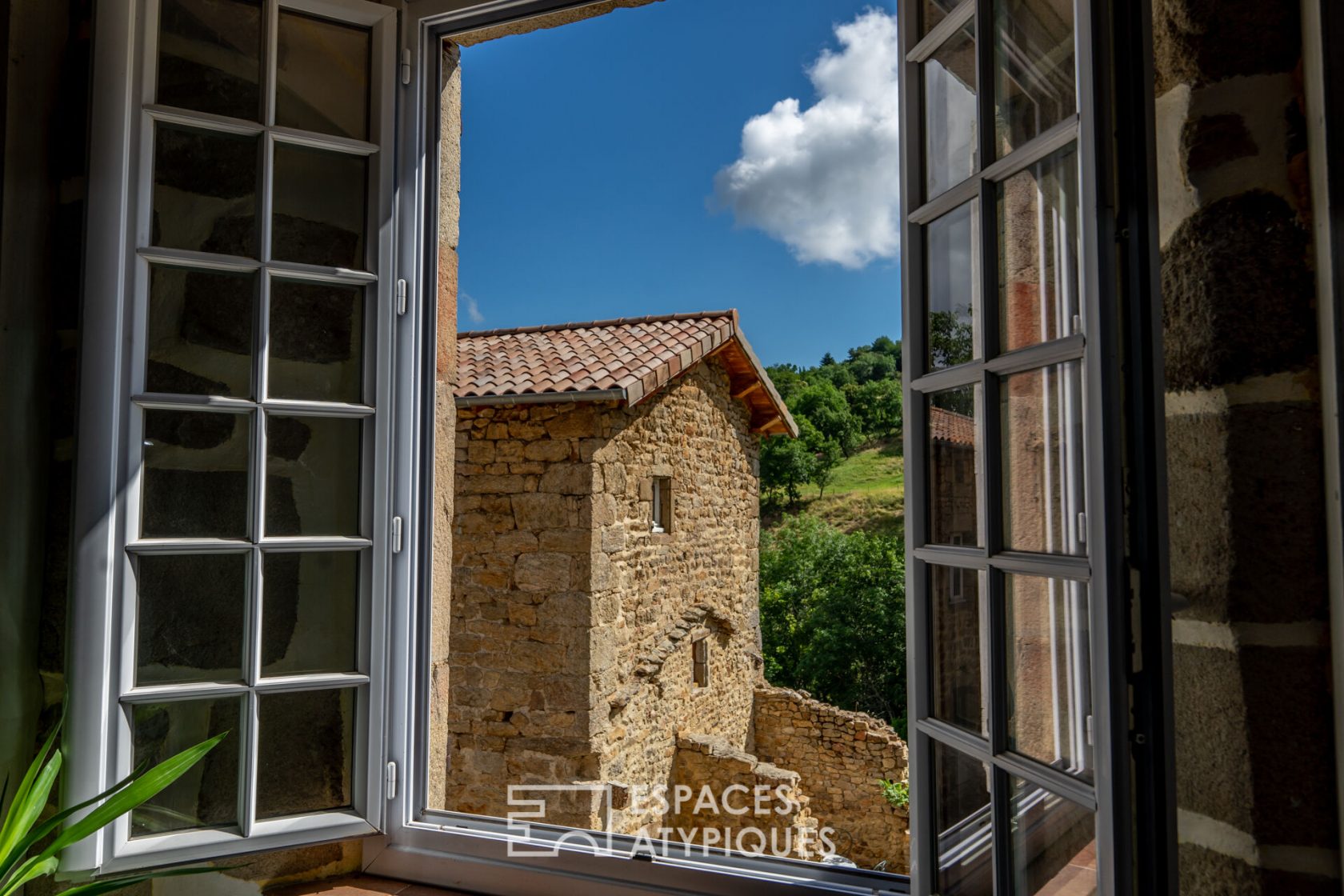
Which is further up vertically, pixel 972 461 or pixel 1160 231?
pixel 1160 231

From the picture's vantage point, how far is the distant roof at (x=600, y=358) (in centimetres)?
543

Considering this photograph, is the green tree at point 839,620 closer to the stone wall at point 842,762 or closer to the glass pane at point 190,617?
the stone wall at point 842,762

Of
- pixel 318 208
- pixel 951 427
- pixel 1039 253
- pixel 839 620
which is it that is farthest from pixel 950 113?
pixel 839 620

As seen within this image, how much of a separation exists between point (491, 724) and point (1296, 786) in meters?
5.35

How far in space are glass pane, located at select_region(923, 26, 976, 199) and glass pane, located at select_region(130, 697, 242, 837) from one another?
4.66 feet

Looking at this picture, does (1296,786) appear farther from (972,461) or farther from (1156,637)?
(972,461)

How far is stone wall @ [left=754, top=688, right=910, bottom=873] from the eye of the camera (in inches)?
293

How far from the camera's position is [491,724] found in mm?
5582

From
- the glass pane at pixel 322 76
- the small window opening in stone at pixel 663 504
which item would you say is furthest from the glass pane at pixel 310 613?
the small window opening in stone at pixel 663 504

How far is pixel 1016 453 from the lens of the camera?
3.08 feet

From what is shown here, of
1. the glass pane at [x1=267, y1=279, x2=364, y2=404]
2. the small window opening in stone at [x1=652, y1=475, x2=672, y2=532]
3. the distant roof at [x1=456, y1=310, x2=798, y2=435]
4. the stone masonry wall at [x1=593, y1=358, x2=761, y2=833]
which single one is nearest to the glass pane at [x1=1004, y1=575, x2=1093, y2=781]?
the glass pane at [x1=267, y1=279, x2=364, y2=404]

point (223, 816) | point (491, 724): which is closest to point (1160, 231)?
point (223, 816)

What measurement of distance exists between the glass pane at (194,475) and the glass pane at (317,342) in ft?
0.39

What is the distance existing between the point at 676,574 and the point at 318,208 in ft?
17.8
